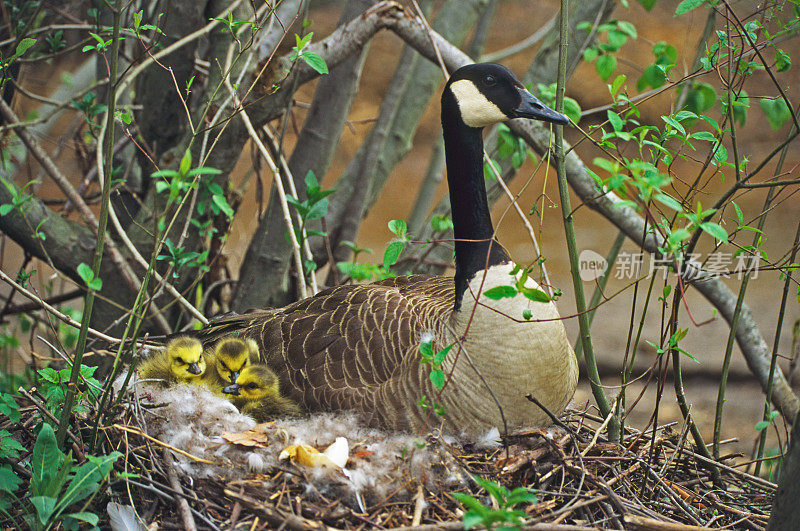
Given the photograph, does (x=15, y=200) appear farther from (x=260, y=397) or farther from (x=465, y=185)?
(x=465, y=185)

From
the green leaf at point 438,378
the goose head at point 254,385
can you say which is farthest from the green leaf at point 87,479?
the green leaf at point 438,378

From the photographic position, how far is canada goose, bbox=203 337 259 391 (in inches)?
97.0

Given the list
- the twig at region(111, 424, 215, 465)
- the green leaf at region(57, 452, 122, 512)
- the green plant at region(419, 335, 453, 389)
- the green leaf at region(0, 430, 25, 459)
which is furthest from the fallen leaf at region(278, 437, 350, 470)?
the green leaf at region(0, 430, 25, 459)

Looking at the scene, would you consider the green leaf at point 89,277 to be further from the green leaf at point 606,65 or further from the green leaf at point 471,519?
the green leaf at point 606,65

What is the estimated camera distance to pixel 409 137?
4.25 meters

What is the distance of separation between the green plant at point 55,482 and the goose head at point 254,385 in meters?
0.67

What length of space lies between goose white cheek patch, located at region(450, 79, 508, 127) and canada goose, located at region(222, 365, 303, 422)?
3.91 feet

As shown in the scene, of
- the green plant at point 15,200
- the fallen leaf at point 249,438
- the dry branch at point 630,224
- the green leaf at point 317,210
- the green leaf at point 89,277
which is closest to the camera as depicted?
the green leaf at point 89,277

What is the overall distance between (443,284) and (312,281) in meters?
0.79

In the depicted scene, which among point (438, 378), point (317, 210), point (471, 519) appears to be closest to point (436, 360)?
point (438, 378)

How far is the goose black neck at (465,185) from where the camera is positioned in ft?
8.34

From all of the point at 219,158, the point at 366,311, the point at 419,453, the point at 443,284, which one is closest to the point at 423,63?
the point at 219,158

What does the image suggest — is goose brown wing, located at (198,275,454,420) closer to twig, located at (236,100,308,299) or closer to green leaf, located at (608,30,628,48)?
twig, located at (236,100,308,299)

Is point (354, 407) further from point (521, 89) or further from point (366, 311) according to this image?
point (521, 89)
